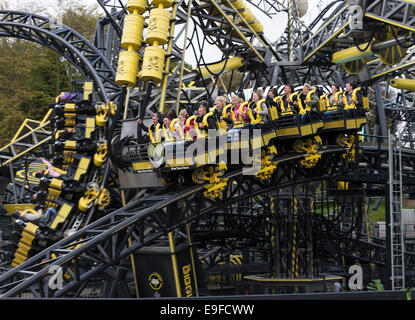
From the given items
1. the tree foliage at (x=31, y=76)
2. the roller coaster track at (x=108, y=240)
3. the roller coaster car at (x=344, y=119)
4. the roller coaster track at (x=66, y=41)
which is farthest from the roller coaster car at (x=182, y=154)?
the tree foliage at (x=31, y=76)

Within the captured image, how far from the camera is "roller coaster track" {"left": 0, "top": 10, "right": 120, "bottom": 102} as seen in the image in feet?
81.3

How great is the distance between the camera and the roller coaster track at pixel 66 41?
2478 cm

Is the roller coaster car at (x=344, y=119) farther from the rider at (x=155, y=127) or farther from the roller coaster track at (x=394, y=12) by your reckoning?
the rider at (x=155, y=127)

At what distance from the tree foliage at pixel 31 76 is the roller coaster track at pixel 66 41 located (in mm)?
15039

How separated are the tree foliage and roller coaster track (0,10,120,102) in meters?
15.0

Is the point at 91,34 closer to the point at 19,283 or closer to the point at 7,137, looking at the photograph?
the point at 7,137

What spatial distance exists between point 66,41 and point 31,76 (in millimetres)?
20924

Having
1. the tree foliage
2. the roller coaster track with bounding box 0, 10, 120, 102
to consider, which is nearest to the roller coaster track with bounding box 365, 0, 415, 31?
the roller coaster track with bounding box 0, 10, 120, 102

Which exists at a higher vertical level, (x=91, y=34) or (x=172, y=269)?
(x=91, y=34)

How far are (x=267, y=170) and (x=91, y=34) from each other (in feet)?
119

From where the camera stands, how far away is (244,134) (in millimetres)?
14539

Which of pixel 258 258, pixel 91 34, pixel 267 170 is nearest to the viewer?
pixel 267 170

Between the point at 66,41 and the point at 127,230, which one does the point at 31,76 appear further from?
the point at 127,230
